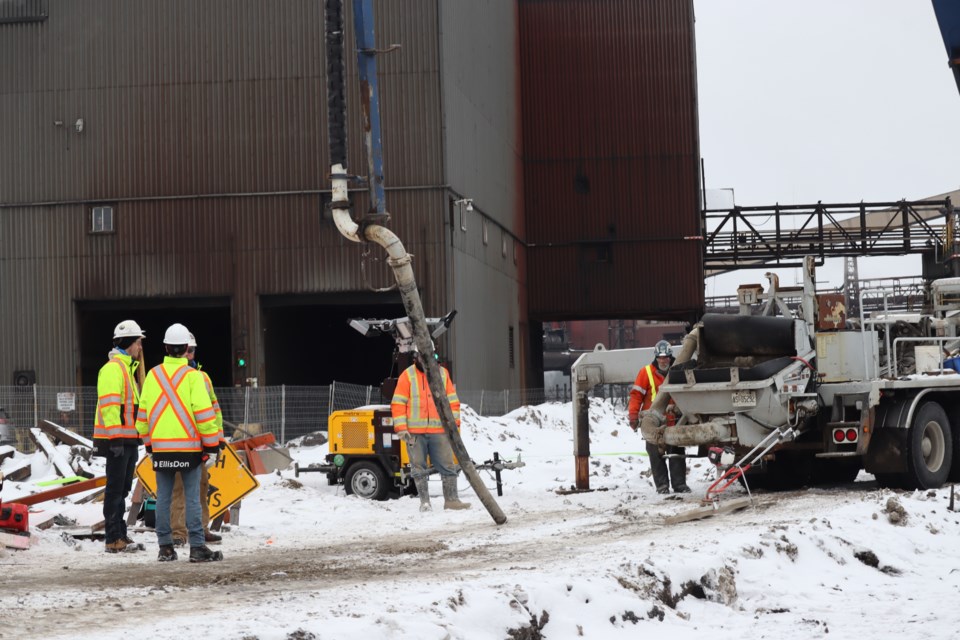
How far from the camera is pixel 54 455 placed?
18.8 metres

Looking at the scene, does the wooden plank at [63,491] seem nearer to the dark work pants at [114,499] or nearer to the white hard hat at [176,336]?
the dark work pants at [114,499]

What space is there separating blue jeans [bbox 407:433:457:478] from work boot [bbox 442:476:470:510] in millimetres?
83

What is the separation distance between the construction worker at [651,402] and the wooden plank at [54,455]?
766 centimetres

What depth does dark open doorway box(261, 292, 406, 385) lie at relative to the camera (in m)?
31.6

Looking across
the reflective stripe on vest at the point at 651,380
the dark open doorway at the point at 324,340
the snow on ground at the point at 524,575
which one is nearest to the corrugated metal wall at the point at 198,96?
the dark open doorway at the point at 324,340

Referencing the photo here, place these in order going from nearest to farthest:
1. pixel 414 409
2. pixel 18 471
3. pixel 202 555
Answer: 1. pixel 202 555
2. pixel 414 409
3. pixel 18 471

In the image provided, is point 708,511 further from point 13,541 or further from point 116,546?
point 13,541

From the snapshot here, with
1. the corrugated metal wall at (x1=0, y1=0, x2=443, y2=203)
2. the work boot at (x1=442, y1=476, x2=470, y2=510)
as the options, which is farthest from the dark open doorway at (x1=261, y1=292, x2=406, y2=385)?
the work boot at (x1=442, y1=476, x2=470, y2=510)

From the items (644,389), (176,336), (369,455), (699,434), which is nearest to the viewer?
(176,336)

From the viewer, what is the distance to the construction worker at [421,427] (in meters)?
15.9

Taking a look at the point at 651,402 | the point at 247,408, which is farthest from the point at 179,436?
the point at 247,408

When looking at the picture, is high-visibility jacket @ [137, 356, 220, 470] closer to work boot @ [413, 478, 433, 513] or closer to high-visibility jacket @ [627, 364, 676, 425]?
work boot @ [413, 478, 433, 513]

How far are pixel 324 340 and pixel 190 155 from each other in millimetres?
10638

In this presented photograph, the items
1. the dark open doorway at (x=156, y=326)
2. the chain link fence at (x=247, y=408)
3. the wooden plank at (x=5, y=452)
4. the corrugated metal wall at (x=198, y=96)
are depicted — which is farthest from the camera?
the dark open doorway at (x=156, y=326)
